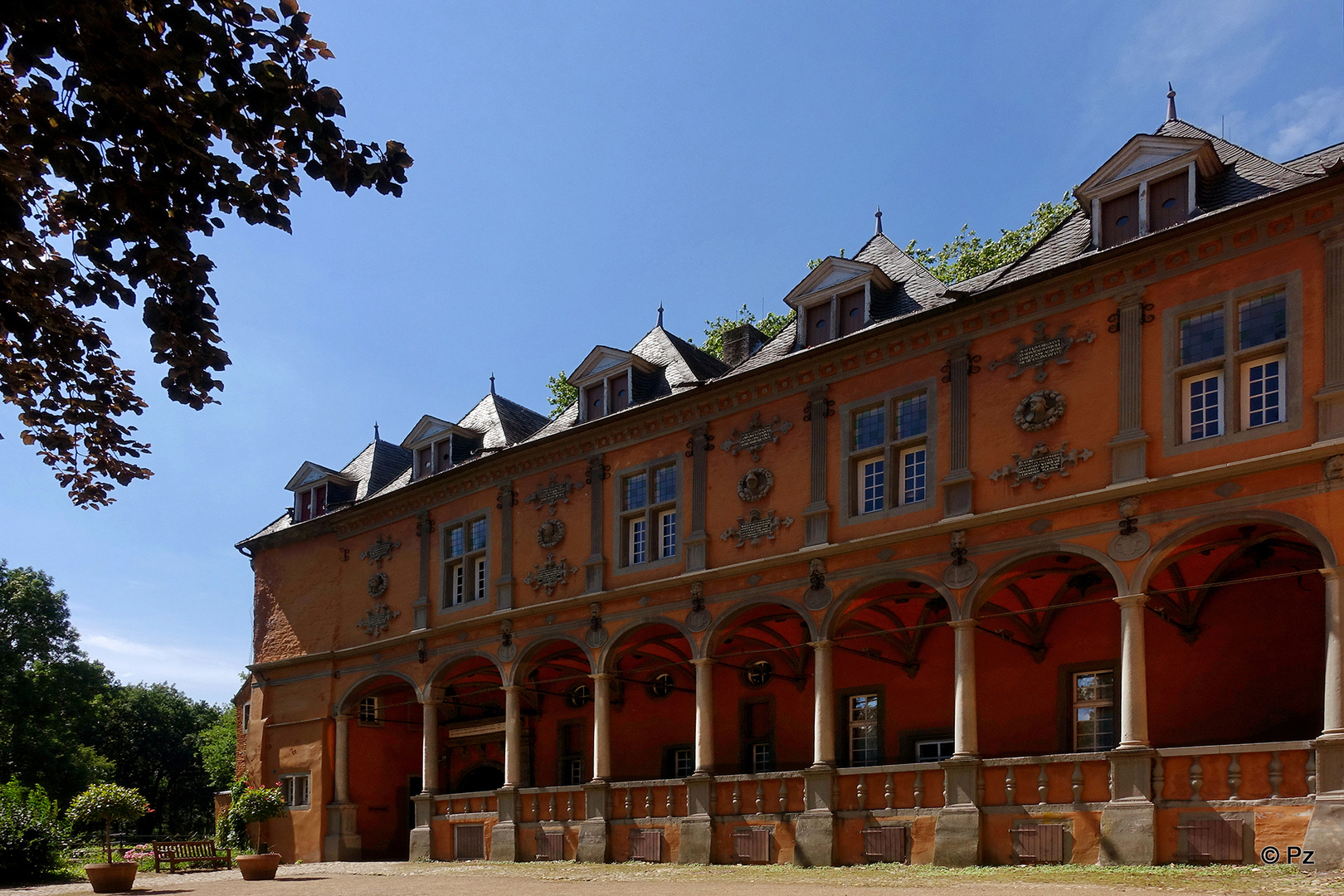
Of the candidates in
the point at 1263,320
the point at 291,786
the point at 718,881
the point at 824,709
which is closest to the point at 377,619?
the point at 291,786

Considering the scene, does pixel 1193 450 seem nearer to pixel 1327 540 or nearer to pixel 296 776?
pixel 1327 540

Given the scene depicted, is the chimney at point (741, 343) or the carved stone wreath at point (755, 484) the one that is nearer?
the carved stone wreath at point (755, 484)

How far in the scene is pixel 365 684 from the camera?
28234 millimetres

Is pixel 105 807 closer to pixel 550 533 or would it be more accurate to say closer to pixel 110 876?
pixel 110 876

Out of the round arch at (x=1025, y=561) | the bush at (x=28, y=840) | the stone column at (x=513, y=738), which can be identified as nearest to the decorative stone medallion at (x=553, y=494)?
the stone column at (x=513, y=738)

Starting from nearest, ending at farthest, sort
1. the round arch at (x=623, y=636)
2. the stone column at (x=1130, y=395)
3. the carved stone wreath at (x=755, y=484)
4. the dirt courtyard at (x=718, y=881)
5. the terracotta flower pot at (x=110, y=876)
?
the dirt courtyard at (x=718, y=881)
the stone column at (x=1130, y=395)
the terracotta flower pot at (x=110, y=876)
the carved stone wreath at (x=755, y=484)
the round arch at (x=623, y=636)

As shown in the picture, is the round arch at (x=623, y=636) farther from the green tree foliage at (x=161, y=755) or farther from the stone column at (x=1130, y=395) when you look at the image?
the green tree foliage at (x=161, y=755)

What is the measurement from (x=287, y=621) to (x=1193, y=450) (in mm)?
22709

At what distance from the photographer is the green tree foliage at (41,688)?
42.8 meters

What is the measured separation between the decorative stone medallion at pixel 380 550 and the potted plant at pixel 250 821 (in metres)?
5.59

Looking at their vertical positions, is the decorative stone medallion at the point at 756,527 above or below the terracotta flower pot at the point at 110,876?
above

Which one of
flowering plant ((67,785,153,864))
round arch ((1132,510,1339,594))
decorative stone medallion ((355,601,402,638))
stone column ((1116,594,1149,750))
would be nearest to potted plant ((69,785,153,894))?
flowering plant ((67,785,153,864))

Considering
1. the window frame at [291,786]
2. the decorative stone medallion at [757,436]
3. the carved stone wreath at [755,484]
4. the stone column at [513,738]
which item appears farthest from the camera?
the window frame at [291,786]

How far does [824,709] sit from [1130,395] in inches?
266
